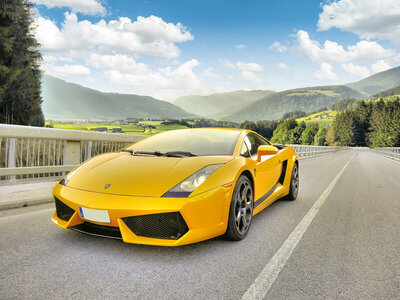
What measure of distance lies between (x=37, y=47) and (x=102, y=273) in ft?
98.4

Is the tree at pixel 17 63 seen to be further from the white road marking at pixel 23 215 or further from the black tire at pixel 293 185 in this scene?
the black tire at pixel 293 185

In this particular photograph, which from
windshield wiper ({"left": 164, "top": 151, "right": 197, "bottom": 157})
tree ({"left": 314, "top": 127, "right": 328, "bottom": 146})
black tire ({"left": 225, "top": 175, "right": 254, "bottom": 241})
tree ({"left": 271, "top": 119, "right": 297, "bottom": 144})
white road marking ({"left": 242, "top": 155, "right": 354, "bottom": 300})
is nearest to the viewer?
white road marking ({"left": 242, "top": 155, "right": 354, "bottom": 300})

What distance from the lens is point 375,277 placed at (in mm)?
2797

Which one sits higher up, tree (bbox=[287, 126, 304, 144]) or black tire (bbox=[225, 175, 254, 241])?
black tire (bbox=[225, 175, 254, 241])

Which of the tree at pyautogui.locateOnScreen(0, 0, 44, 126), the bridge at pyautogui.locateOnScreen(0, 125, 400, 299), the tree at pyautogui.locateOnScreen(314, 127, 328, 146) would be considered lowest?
the tree at pyautogui.locateOnScreen(314, 127, 328, 146)

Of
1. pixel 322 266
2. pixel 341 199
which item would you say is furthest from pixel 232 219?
pixel 341 199

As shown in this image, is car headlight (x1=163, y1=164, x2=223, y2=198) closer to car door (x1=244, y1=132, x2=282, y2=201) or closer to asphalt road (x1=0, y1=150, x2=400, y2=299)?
asphalt road (x1=0, y1=150, x2=400, y2=299)

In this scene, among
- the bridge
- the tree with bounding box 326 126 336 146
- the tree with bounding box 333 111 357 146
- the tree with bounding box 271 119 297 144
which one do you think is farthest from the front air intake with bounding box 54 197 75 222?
the tree with bounding box 271 119 297 144

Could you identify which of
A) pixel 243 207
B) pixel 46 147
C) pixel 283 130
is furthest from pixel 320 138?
pixel 243 207

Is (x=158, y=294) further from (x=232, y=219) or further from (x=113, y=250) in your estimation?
(x=232, y=219)

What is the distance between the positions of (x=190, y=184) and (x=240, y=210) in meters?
0.85

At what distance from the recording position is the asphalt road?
94.7 inches

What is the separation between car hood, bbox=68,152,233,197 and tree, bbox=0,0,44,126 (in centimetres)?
2109

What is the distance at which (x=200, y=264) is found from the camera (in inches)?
115
